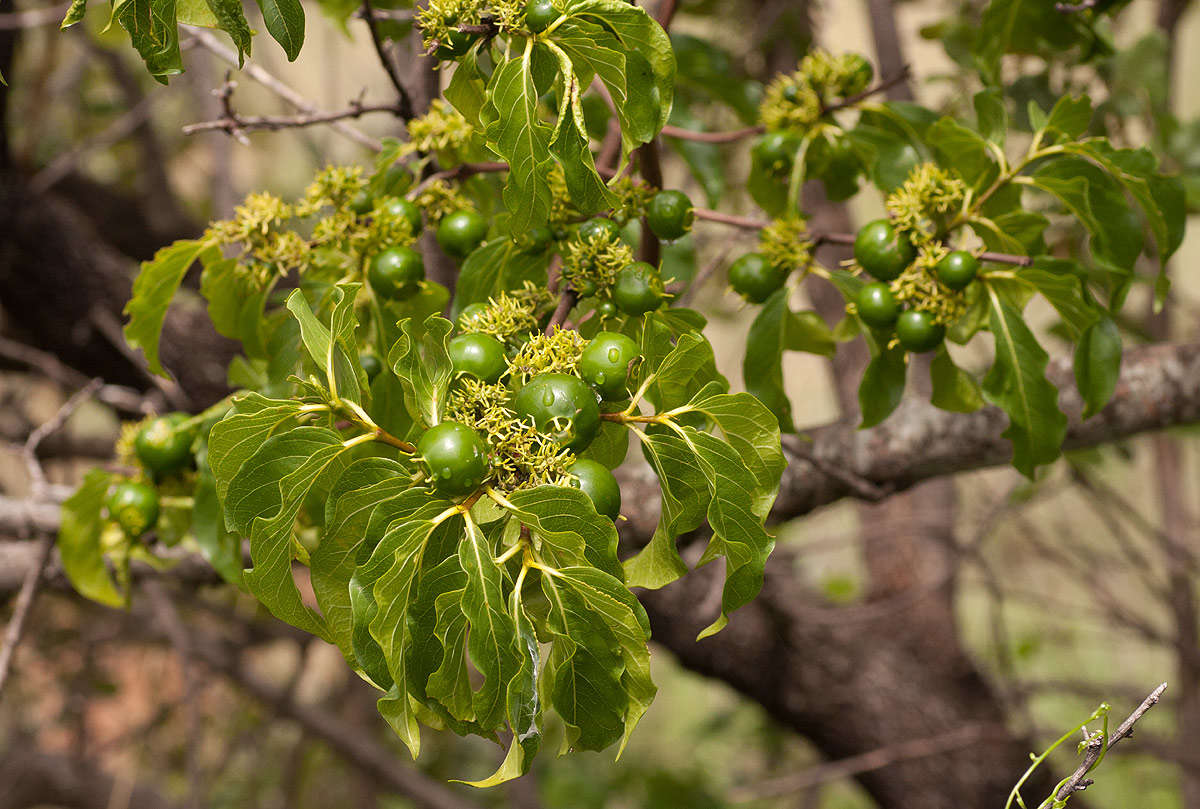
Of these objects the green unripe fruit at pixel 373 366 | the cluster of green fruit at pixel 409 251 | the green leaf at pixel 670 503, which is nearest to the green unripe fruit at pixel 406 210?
the cluster of green fruit at pixel 409 251

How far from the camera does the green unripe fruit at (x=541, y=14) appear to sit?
63cm

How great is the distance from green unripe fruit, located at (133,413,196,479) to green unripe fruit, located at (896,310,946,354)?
772 mm

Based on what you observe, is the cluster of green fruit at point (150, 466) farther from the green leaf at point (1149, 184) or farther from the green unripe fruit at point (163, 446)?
the green leaf at point (1149, 184)

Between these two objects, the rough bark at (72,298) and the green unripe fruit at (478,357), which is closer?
the green unripe fruit at (478,357)

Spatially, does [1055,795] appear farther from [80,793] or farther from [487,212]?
[80,793]

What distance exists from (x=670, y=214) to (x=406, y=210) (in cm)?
24

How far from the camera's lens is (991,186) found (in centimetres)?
95

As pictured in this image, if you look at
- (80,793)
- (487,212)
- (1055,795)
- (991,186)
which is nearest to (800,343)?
(991,186)

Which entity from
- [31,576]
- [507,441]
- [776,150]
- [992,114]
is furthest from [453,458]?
[31,576]

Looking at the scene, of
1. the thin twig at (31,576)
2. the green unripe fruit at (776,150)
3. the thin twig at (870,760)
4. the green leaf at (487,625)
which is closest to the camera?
the green leaf at (487,625)

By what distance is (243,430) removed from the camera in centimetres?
64

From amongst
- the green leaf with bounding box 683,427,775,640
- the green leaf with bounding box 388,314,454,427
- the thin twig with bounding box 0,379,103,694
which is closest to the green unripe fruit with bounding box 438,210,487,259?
the green leaf with bounding box 388,314,454,427

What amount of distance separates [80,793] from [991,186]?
2443 mm

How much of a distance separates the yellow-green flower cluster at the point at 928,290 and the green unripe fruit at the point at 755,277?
0.37 ft
